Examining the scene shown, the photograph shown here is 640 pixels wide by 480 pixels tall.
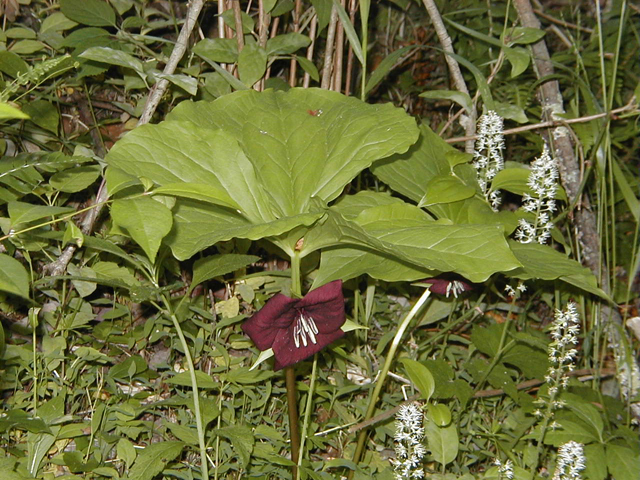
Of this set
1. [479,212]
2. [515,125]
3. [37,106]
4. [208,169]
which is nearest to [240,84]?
[208,169]

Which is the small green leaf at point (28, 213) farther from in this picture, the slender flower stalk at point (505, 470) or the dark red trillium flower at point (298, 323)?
the slender flower stalk at point (505, 470)

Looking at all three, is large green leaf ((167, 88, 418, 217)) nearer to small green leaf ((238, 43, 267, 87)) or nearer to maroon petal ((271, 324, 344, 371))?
small green leaf ((238, 43, 267, 87))

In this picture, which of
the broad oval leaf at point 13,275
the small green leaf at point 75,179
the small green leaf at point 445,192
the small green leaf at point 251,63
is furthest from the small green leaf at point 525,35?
the broad oval leaf at point 13,275

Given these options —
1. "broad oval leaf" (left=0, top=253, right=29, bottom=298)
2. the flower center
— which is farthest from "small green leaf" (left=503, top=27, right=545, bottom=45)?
"broad oval leaf" (left=0, top=253, right=29, bottom=298)

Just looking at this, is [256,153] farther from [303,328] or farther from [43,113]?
[43,113]

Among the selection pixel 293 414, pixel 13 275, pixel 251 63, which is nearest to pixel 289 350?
pixel 293 414

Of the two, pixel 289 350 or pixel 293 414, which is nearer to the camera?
pixel 289 350

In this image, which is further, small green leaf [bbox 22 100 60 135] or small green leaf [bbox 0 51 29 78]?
small green leaf [bbox 22 100 60 135]

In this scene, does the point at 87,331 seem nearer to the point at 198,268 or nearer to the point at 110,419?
the point at 110,419
